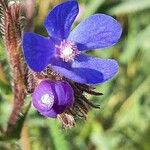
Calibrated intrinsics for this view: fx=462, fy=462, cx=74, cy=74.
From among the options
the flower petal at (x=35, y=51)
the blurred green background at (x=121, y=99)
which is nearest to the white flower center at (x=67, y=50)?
the flower petal at (x=35, y=51)

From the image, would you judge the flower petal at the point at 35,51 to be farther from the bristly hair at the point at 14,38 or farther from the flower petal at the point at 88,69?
the bristly hair at the point at 14,38

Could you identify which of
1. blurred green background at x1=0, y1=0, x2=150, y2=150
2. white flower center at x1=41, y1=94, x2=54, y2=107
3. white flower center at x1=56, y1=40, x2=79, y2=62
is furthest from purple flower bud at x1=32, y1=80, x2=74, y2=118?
blurred green background at x1=0, y1=0, x2=150, y2=150

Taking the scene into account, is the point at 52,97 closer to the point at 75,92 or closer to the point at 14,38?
the point at 75,92

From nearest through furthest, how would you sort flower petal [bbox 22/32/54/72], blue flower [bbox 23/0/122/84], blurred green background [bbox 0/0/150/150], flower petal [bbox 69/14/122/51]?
flower petal [bbox 22/32/54/72] < blue flower [bbox 23/0/122/84] < flower petal [bbox 69/14/122/51] < blurred green background [bbox 0/0/150/150]

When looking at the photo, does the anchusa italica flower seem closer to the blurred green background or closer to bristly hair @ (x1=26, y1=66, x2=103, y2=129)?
bristly hair @ (x1=26, y1=66, x2=103, y2=129)

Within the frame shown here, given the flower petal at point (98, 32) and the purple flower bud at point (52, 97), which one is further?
the flower petal at point (98, 32)

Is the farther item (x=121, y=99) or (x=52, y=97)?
(x=121, y=99)

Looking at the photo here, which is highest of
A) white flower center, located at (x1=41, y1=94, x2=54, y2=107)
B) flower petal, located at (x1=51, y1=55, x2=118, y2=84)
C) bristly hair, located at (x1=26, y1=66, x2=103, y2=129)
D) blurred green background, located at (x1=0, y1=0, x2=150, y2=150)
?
flower petal, located at (x1=51, y1=55, x2=118, y2=84)

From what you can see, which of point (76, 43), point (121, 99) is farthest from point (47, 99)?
point (121, 99)
